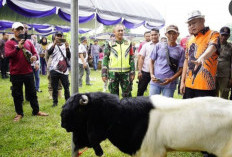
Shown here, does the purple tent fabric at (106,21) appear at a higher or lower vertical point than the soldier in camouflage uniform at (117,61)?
higher

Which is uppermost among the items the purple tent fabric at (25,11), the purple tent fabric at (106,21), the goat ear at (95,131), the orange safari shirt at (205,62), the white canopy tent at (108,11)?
the white canopy tent at (108,11)

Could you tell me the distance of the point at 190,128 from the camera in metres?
1.71

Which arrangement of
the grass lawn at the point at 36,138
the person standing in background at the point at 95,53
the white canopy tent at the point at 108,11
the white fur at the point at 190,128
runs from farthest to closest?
1. the person standing in background at the point at 95,53
2. the white canopy tent at the point at 108,11
3. the grass lawn at the point at 36,138
4. the white fur at the point at 190,128

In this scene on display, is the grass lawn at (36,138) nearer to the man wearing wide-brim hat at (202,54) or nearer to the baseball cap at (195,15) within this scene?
the man wearing wide-brim hat at (202,54)

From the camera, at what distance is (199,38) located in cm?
287

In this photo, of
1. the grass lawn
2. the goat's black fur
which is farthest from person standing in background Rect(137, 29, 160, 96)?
the goat's black fur

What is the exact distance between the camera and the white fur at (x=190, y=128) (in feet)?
5.51

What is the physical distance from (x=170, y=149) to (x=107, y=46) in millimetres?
2747

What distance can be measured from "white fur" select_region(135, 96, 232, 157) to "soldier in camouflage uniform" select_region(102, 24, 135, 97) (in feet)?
7.66

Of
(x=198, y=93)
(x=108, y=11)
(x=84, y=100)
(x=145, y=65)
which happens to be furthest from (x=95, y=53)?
(x=84, y=100)

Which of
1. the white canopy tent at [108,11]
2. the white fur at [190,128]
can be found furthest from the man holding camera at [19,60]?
the white fur at [190,128]

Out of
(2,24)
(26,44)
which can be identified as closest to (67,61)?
(26,44)

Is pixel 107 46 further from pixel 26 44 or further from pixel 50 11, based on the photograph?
pixel 50 11

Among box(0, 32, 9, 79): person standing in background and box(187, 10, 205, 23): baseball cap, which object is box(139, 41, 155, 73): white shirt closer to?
box(187, 10, 205, 23): baseball cap
